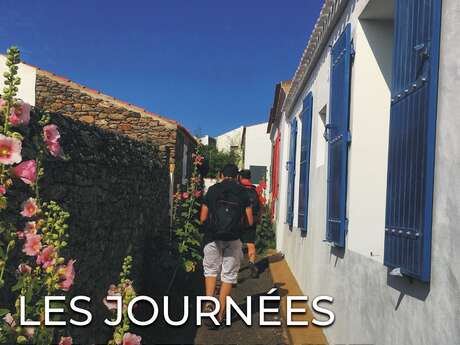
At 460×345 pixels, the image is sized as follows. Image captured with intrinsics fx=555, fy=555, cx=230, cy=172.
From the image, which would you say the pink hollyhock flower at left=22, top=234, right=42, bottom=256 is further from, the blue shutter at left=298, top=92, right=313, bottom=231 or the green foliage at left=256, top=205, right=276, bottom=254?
the green foliage at left=256, top=205, right=276, bottom=254

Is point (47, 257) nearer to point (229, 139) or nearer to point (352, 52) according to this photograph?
point (352, 52)

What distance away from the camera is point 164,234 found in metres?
8.24

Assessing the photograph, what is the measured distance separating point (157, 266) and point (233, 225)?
77.9 inches

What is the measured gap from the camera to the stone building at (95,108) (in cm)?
1223

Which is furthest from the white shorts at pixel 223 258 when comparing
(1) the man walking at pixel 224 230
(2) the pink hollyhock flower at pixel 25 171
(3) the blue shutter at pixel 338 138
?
(2) the pink hollyhock flower at pixel 25 171

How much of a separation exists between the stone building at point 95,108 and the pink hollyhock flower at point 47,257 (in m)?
9.92

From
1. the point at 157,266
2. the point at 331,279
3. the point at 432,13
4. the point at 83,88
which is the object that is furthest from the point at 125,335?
the point at 83,88

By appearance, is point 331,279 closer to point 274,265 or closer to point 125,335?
point 125,335

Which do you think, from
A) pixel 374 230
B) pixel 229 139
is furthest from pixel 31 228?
pixel 229 139

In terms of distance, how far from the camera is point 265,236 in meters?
12.3

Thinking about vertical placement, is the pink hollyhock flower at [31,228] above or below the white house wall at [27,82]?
below

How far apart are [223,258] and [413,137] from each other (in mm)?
3651

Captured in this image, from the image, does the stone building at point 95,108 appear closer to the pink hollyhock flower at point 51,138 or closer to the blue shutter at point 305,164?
the blue shutter at point 305,164

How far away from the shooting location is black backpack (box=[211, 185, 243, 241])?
18.9 ft
